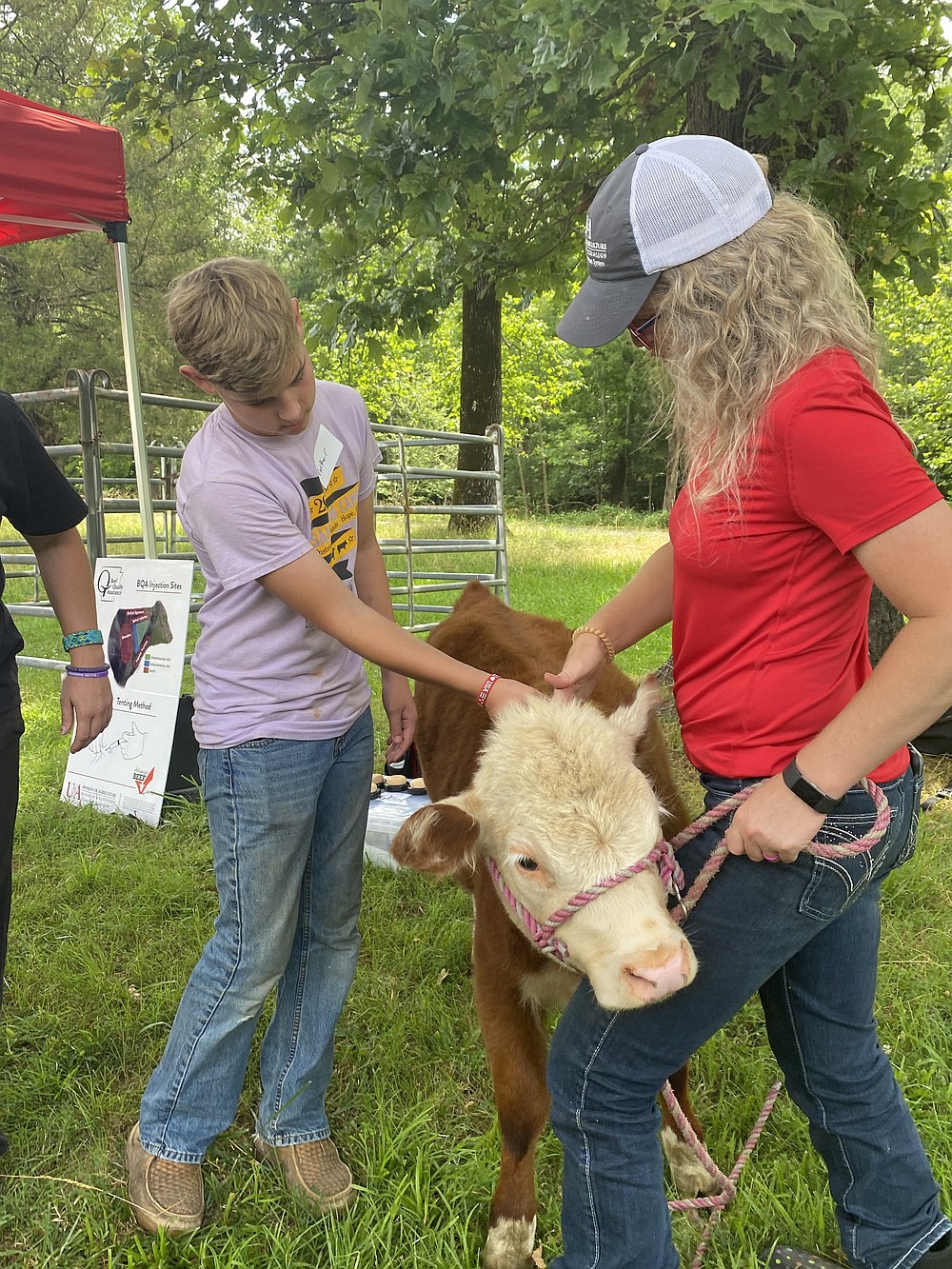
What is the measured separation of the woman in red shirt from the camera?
144 cm

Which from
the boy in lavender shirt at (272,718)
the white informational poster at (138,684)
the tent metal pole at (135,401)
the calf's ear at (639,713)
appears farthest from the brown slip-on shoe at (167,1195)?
the tent metal pole at (135,401)

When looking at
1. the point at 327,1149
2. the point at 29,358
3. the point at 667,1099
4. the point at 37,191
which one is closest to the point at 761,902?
the point at 667,1099

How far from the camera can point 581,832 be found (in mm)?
1902

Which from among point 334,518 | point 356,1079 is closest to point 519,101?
point 334,518

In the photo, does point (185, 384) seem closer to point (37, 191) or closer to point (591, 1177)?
→ point (37, 191)

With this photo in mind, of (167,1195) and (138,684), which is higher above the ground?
(138,684)

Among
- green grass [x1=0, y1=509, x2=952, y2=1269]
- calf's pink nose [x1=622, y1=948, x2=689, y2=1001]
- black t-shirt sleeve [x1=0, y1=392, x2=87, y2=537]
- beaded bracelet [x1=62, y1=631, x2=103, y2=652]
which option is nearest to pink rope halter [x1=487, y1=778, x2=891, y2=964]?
calf's pink nose [x1=622, y1=948, x2=689, y2=1001]

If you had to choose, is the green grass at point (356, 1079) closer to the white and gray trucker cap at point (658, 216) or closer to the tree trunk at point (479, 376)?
the white and gray trucker cap at point (658, 216)

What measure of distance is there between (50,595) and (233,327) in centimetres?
116

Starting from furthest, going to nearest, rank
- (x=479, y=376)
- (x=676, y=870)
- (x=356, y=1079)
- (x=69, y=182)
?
(x=479, y=376) → (x=69, y=182) → (x=356, y=1079) → (x=676, y=870)

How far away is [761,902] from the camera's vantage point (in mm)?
1613

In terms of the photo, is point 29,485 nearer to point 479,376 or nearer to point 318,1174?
point 318,1174

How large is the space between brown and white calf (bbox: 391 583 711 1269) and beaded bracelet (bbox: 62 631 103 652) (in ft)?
3.75

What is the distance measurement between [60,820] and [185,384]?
76.7 feet
